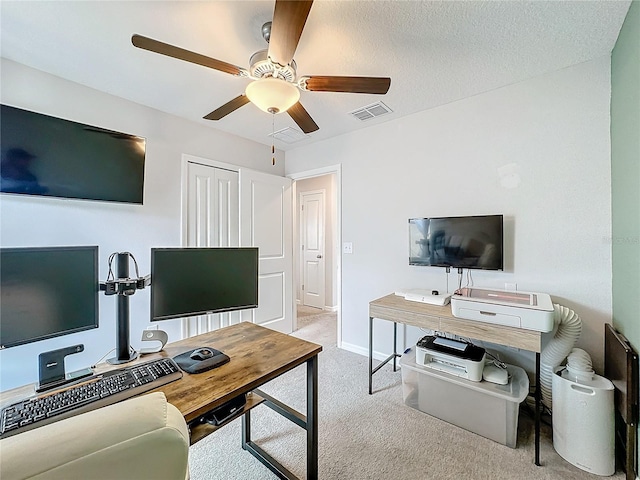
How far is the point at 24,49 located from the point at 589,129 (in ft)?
12.8

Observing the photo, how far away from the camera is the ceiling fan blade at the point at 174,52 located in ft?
4.09

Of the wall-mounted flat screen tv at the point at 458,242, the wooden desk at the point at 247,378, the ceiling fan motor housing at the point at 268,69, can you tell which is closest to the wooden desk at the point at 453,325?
the wall-mounted flat screen tv at the point at 458,242

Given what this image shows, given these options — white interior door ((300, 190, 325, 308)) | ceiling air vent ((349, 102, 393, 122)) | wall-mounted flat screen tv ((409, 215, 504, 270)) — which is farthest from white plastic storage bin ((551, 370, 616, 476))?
white interior door ((300, 190, 325, 308))

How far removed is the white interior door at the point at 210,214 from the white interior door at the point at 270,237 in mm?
115

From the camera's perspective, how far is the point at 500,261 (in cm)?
208

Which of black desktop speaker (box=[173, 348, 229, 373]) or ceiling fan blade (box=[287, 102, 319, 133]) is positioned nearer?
black desktop speaker (box=[173, 348, 229, 373])

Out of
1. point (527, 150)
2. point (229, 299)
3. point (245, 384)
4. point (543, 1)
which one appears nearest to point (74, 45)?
point (229, 299)

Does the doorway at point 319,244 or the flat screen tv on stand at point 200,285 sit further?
the doorway at point 319,244

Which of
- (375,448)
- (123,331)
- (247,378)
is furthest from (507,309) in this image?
(123,331)

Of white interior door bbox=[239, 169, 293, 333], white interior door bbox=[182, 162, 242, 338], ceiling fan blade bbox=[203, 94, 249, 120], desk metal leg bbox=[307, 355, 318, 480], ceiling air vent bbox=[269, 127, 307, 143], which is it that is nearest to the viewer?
desk metal leg bbox=[307, 355, 318, 480]

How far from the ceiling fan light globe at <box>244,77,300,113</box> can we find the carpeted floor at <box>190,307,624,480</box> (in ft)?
6.88

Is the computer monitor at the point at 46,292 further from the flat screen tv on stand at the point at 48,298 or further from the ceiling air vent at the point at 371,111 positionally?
the ceiling air vent at the point at 371,111

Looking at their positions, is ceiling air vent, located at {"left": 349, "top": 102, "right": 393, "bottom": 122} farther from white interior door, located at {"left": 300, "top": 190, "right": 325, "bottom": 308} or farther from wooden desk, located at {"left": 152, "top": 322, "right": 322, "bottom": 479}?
white interior door, located at {"left": 300, "top": 190, "right": 325, "bottom": 308}

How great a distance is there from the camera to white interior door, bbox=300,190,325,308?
4.96m
